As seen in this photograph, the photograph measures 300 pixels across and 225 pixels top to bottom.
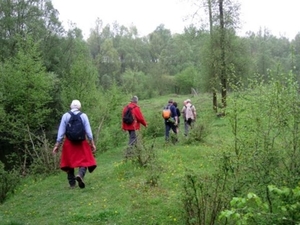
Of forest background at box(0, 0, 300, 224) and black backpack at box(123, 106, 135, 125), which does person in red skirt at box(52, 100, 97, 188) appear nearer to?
forest background at box(0, 0, 300, 224)

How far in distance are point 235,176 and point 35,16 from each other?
33257mm

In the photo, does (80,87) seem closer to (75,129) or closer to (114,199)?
(75,129)

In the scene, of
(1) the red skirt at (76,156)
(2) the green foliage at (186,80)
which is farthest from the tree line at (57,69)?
(2) the green foliage at (186,80)

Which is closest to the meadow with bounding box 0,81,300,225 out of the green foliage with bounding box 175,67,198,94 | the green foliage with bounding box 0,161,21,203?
the green foliage with bounding box 0,161,21,203

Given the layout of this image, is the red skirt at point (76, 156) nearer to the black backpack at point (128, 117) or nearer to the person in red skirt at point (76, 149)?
the person in red skirt at point (76, 149)

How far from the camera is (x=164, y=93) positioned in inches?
2409

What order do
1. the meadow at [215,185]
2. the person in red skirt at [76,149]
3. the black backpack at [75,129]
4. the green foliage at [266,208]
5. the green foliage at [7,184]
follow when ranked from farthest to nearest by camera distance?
the green foliage at [7,184]
the person in red skirt at [76,149]
the black backpack at [75,129]
the meadow at [215,185]
the green foliage at [266,208]

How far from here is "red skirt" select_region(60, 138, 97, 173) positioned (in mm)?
9102

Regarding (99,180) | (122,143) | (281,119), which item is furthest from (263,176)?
(122,143)

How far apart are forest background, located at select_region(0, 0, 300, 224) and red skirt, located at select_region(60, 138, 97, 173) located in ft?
11.1

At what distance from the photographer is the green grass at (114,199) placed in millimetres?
7344

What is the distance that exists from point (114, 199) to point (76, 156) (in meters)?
1.47

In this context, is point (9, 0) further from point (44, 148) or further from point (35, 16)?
point (44, 148)

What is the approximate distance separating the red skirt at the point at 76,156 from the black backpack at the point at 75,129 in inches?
9.2
